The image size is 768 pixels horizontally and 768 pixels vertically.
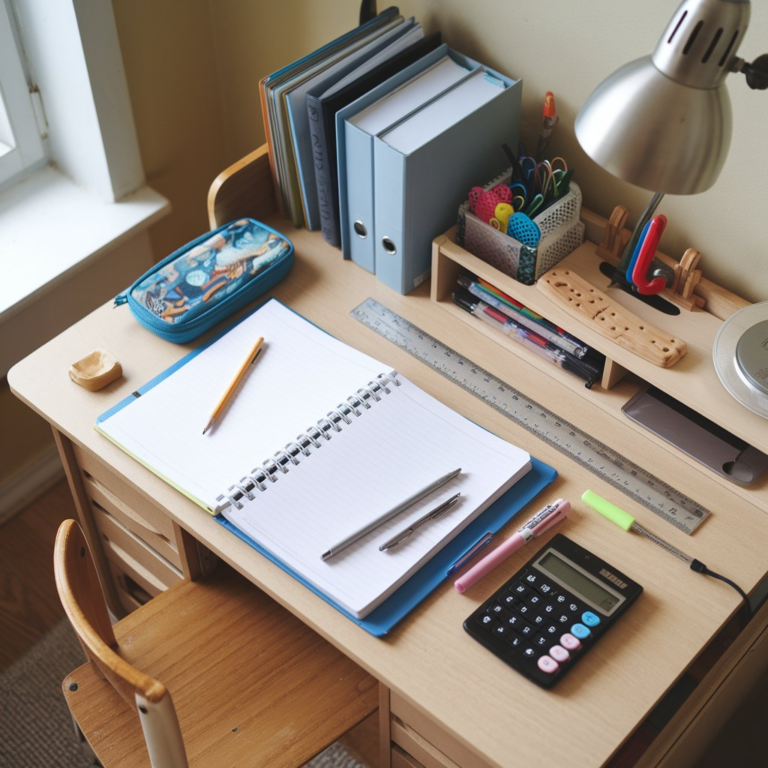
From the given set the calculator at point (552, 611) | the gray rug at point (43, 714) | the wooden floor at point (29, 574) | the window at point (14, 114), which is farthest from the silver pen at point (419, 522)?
the window at point (14, 114)

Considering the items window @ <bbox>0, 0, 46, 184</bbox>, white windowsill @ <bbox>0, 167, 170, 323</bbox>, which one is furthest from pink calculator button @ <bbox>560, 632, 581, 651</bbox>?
window @ <bbox>0, 0, 46, 184</bbox>

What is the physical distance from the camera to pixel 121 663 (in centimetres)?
100

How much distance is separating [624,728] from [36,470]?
4.76 ft

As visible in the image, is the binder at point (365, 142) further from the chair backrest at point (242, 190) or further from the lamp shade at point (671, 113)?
the lamp shade at point (671, 113)

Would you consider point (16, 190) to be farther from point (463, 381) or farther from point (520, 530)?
point (520, 530)

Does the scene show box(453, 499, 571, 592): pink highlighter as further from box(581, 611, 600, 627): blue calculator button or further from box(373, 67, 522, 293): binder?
box(373, 67, 522, 293): binder

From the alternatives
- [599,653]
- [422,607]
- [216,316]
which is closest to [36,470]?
[216,316]

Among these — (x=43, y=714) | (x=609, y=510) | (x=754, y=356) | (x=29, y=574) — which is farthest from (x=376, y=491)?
(x=29, y=574)

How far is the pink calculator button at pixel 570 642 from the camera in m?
1.07

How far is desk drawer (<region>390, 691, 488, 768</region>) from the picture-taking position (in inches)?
46.2

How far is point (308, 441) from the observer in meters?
1.25

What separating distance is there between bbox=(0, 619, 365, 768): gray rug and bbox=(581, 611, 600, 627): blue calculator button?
30.6 inches

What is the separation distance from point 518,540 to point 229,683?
45 centimetres

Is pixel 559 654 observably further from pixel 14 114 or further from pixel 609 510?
pixel 14 114
